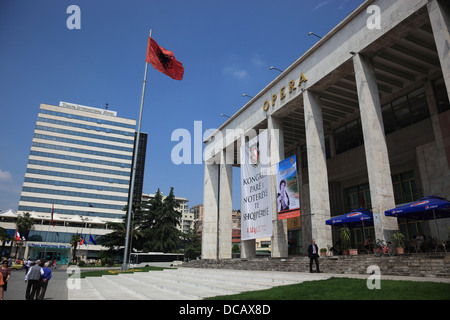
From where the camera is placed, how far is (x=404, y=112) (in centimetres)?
2336

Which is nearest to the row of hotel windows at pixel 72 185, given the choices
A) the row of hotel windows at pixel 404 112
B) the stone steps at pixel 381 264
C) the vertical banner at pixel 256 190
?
the vertical banner at pixel 256 190

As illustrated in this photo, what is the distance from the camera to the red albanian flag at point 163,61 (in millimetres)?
22505

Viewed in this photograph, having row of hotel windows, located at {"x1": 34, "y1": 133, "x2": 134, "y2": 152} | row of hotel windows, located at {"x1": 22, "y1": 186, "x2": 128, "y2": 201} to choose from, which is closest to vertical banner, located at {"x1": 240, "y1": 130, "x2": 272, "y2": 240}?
row of hotel windows, located at {"x1": 22, "y1": 186, "x2": 128, "y2": 201}

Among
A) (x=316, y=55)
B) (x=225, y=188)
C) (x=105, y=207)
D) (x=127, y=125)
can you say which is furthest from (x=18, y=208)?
(x=316, y=55)

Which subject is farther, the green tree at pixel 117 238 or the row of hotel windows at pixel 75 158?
the row of hotel windows at pixel 75 158

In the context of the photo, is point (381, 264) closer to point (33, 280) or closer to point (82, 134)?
point (33, 280)

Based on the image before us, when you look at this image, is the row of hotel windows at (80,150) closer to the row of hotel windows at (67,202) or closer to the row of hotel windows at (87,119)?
the row of hotel windows at (87,119)

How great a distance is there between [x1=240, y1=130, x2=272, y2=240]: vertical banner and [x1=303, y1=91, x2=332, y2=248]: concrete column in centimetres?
404

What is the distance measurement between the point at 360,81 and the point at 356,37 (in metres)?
2.92

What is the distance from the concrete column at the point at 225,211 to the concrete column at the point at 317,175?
523 inches

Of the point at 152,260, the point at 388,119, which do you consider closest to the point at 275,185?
the point at 388,119

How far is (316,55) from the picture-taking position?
69.7 feet

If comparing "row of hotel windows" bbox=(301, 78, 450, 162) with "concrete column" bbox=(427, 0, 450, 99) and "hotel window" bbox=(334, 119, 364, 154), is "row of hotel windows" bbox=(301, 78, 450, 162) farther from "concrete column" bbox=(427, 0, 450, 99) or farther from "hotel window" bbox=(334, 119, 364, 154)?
"concrete column" bbox=(427, 0, 450, 99)
